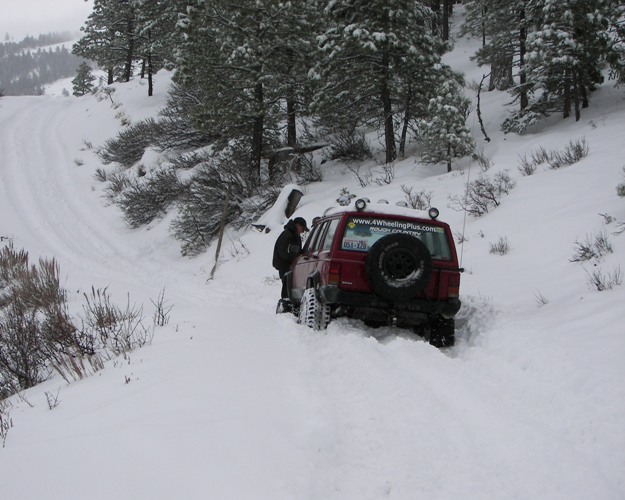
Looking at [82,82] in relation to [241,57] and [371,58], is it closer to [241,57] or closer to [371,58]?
[241,57]

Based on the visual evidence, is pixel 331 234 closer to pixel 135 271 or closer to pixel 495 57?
pixel 135 271

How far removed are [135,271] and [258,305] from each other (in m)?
6.86

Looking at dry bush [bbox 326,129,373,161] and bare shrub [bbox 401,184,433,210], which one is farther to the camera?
dry bush [bbox 326,129,373,161]

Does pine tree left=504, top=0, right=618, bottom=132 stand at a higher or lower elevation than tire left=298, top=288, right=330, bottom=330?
higher

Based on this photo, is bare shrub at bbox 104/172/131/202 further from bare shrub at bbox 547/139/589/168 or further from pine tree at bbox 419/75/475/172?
bare shrub at bbox 547/139/589/168

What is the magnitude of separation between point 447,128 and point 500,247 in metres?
6.84

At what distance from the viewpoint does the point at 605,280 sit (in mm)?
6781

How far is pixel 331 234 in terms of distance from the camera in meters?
7.30

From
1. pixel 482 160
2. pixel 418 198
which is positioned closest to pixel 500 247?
pixel 418 198

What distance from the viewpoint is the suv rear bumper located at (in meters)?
6.53

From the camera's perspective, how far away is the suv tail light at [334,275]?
665 cm

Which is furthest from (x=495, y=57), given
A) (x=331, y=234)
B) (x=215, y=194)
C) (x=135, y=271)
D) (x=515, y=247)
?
(x=331, y=234)

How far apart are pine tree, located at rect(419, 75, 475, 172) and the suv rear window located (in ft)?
30.7

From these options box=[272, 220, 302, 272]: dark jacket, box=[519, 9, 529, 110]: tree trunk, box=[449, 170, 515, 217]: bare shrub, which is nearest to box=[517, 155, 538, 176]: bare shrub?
box=[449, 170, 515, 217]: bare shrub
